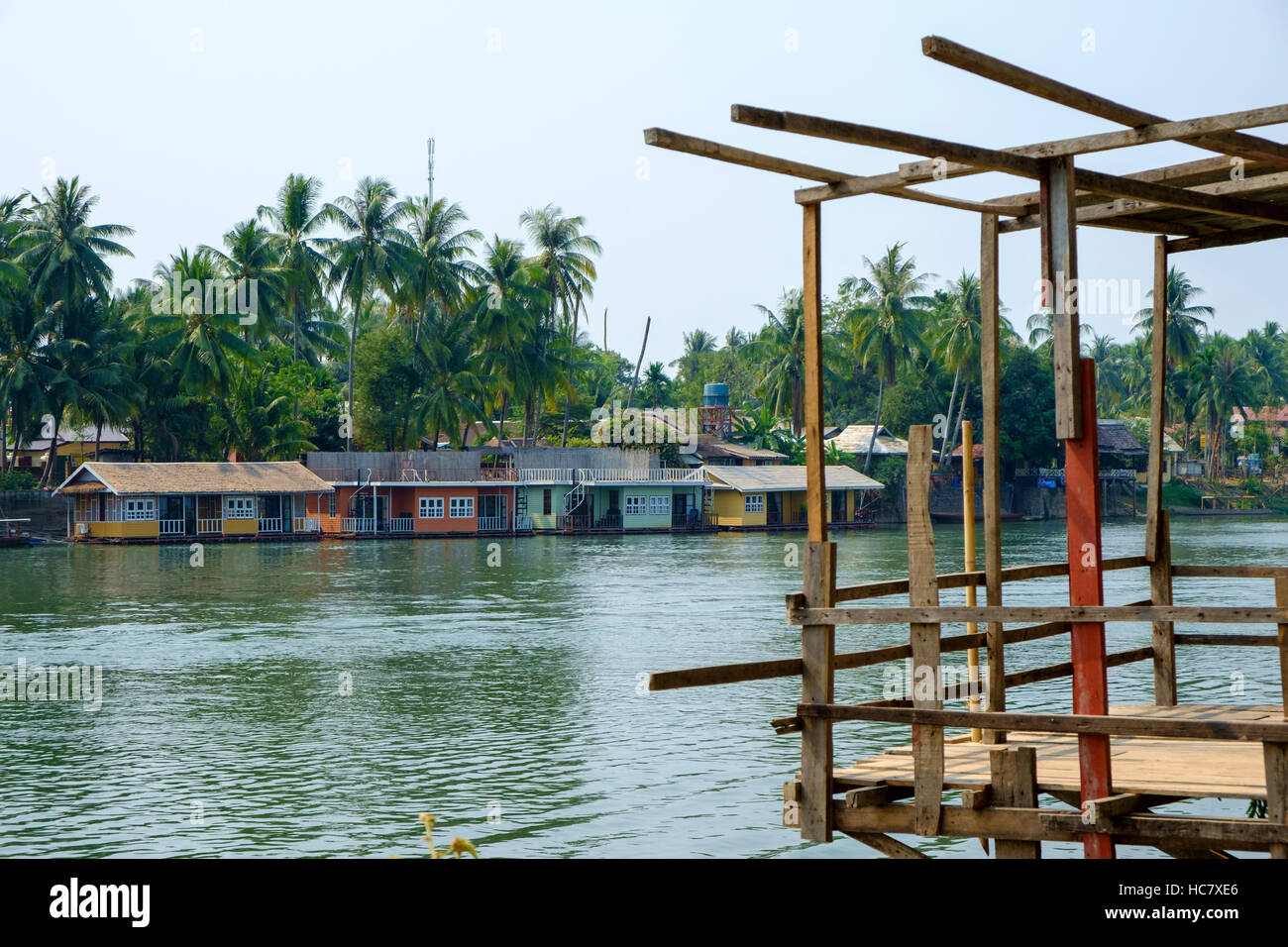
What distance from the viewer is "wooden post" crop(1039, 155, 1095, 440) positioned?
5.94 m

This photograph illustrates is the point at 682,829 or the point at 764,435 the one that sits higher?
the point at 764,435

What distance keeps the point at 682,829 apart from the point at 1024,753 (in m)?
7.82

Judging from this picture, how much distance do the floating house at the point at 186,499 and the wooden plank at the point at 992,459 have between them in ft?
167

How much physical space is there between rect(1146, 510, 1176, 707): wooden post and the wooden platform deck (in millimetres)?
793

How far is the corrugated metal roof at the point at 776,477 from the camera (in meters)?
67.3

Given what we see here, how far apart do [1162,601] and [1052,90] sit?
438cm

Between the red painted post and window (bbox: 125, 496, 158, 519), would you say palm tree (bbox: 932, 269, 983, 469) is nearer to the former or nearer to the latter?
window (bbox: 125, 496, 158, 519)

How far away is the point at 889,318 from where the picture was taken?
3098 inches

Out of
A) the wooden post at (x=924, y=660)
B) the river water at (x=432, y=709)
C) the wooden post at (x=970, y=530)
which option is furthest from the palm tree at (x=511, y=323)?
the wooden post at (x=924, y=660)

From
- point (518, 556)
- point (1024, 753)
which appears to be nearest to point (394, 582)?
point (518, 556)

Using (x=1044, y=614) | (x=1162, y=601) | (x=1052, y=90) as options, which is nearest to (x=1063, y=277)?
(x=1052, y=90)

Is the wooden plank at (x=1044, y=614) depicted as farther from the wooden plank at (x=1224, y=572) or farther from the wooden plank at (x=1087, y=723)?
the wooden plank at (x=1224, y=572)
